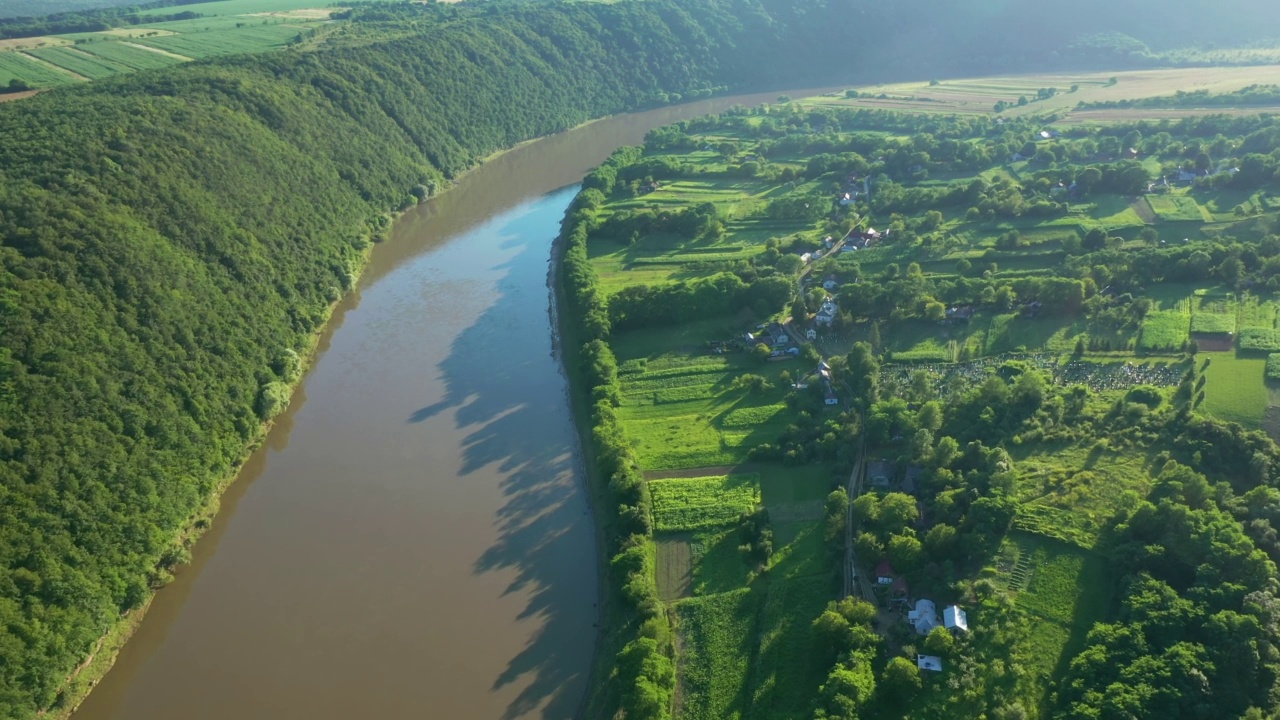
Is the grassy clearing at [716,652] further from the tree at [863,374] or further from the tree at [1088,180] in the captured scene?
the tree at [1088,180]

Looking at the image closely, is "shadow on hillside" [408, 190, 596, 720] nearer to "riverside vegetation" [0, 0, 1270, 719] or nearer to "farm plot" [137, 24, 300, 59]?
"riverside vegetation" [0, 0, 1270, 719]

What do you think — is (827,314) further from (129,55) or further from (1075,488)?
(129,55)

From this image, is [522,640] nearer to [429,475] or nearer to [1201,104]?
[429,475]

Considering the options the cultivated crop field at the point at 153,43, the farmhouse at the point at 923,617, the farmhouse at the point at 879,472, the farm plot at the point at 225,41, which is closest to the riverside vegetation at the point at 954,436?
the farmhouse at the point at 879,472

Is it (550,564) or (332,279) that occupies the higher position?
(332,279)

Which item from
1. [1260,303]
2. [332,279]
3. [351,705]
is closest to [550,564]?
[351,705]

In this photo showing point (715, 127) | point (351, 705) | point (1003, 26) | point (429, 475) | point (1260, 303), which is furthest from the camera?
point (1003, 26)

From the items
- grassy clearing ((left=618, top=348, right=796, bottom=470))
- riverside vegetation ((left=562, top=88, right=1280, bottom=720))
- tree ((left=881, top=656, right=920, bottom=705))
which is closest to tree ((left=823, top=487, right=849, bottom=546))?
riverside vegetation ((left=562, top=88, right=1280, bottom=720))
